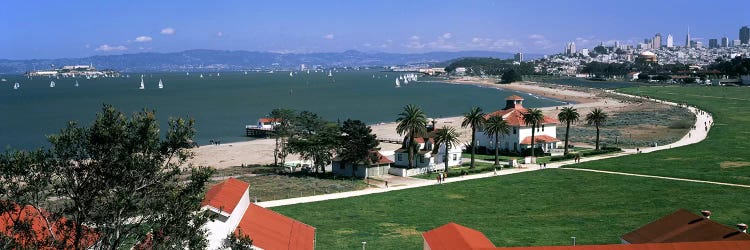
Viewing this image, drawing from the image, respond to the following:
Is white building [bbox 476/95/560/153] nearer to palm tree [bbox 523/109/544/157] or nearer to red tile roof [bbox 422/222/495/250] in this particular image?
palm tree [bbox 523/109/544/157]

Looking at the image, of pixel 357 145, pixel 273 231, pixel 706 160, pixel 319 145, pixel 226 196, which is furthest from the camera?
pixel 706 160

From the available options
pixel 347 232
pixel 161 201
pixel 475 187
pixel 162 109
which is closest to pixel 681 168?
pixel 475 187

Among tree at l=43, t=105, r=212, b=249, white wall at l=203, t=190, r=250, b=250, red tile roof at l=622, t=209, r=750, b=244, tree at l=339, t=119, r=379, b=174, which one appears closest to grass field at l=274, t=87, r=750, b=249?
red tile roof at l=622, t=209, r=750, b=244

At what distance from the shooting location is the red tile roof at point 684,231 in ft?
64.4

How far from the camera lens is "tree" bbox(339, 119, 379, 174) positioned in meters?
52.4

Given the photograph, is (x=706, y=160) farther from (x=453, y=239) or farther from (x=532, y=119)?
(x=453, y=239)

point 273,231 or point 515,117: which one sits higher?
point 515,117

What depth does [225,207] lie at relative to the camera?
21.8 metres

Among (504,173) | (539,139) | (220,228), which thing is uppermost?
(220,228)

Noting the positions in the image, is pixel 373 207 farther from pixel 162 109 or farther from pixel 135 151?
pixel 162 109

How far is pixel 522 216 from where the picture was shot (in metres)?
35.3

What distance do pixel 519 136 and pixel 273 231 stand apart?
45.5 meters

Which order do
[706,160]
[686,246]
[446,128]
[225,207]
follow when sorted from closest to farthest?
[686,246], [225,207], [706,160], [446,128]

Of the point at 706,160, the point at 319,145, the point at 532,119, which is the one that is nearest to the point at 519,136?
the point at 532,119
